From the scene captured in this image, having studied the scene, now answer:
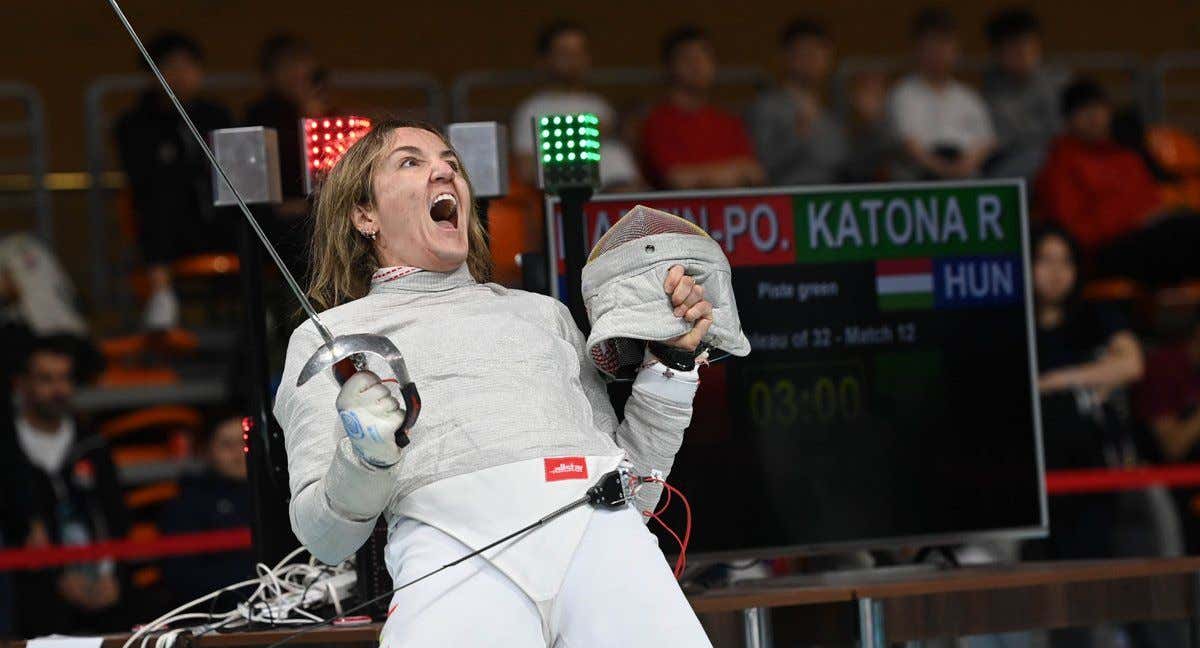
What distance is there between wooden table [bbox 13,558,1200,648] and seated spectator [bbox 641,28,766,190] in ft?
10.8

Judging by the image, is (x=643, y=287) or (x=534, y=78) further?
(x=534, y=78)

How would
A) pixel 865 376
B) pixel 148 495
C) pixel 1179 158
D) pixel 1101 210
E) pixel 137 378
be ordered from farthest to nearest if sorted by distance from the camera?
pixel 1179 158, pixel 1101 210, pixel 137 378, pixel 148 495, pixel 865 376

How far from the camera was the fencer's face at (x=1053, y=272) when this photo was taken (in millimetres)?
5398

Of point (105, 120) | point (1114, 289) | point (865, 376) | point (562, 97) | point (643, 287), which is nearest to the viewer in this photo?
point (643, 287)

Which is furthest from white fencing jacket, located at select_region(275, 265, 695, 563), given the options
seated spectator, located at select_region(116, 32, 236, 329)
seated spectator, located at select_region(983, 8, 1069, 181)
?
seated spectator, located at select_region(983, 8, 1069, 181)

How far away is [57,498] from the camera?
17.7 ft

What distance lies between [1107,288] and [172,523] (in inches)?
153

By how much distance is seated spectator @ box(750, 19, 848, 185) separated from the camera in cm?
707

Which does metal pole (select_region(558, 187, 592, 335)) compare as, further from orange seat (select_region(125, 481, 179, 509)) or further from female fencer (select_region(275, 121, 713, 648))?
orange seat (select_region(125, 481, 179, 509))

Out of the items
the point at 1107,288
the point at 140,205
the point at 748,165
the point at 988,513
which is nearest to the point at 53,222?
the point at 140,205

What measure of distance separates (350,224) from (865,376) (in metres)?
1.43

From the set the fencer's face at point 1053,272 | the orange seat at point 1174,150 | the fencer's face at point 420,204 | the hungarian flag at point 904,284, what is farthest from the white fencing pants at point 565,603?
the orange seat at point 1174,150

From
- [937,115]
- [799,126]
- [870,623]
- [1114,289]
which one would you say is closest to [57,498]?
[870,623]

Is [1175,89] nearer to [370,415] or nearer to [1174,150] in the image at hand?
[1174,150]
